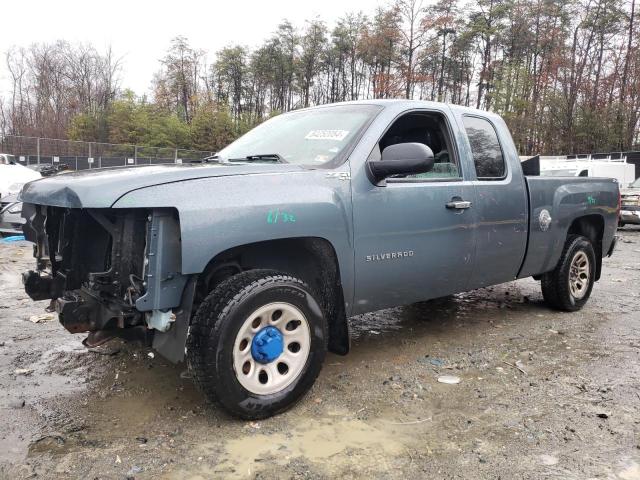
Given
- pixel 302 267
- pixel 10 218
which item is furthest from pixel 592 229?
pixel 10 218

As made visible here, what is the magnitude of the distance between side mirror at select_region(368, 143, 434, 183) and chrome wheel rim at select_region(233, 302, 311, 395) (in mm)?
1036

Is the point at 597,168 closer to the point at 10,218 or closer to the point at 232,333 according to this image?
the point at 10,218

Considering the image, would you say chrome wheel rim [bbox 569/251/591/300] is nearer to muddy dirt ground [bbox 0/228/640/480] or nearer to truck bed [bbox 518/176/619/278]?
truck bed [bbox 518/176/619/278]

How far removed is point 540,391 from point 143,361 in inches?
110

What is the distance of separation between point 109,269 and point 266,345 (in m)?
0.96

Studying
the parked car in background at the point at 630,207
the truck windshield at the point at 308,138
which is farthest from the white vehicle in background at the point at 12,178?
the parked car in background at the point at 630,207

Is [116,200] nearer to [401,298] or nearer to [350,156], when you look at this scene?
[350,156]

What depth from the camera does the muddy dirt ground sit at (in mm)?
2498

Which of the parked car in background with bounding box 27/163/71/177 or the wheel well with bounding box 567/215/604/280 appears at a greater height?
the parked car in background with bounding box 27/163/71/177

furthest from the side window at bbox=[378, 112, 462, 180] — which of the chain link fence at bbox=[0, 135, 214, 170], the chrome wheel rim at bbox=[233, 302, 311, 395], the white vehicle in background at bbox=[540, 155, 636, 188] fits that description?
the chain link fence at bbox=[0, 135, 214, 170]

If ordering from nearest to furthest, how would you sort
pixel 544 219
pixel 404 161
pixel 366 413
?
pixel 366 413
pixel 404 161
pixel 544 219

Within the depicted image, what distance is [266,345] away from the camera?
9.39 feet

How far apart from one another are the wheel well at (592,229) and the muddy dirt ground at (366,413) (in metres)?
1.14

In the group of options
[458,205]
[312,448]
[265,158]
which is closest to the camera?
[312,448]
